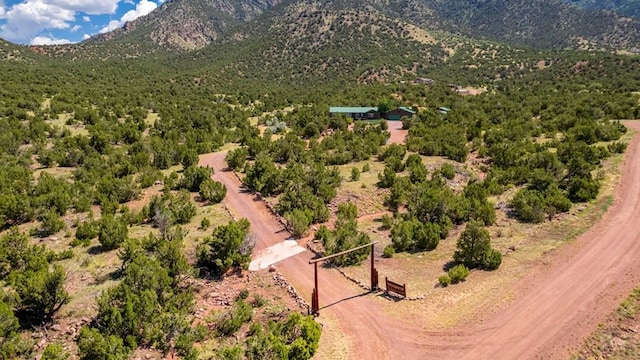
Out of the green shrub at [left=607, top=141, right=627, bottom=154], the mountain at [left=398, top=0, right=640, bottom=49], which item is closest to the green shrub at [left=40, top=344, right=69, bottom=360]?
the green shrub at [left=607, top=141, right=627, bottom=154]

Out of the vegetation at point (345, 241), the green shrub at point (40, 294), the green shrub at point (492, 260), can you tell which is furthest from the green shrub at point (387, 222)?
the green shrub at point (40, 294)

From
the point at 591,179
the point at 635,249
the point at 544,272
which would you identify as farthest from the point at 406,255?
the point at 591,179

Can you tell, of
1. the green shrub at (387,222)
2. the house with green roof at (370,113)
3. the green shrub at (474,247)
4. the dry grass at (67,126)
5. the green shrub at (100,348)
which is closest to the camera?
the green shrub at (100,348)

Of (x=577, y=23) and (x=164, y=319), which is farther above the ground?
(x=577, y=23)

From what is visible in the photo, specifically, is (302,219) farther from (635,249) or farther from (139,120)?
(139,120)

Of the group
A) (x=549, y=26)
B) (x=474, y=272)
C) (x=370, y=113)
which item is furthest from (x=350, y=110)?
(x=549, y=26)

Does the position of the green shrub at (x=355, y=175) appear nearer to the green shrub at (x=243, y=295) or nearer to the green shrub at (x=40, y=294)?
the green shrub at (x=243, y=295)
